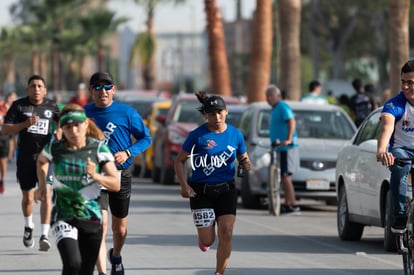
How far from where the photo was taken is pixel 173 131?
27531 mm

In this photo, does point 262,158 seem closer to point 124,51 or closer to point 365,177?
point 365,177

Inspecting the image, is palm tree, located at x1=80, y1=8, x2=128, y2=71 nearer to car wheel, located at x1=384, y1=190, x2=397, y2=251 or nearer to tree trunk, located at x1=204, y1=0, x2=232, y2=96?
tree trunk, located at x1=204, y1=0, x2=232, y2=96

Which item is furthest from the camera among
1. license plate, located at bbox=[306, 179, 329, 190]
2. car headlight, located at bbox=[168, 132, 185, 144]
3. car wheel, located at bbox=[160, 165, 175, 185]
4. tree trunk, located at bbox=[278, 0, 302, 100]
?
tree trunk, located at bbox=[278, 0, 302, 100]

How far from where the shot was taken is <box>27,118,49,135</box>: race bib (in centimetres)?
1523

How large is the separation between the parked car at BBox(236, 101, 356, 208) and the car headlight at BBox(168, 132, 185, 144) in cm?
460

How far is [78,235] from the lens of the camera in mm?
9125

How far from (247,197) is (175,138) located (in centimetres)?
609

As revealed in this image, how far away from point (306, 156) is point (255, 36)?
1687 centimetres

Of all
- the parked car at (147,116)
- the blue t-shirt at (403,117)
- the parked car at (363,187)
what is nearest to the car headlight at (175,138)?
the parked car at (147,116)


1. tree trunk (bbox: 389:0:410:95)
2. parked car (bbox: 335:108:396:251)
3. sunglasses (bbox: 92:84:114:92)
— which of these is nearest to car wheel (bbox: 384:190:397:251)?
parked car (bbox: 335:108:396:251)

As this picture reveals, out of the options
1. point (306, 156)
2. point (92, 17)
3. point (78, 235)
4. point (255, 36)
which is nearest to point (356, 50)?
point (92, 17)

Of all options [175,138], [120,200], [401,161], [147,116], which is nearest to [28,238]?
[120,200]

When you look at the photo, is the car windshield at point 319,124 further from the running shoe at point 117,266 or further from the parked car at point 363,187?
the running shoe at point 117,266

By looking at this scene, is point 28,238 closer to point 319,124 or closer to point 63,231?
point 63,231
